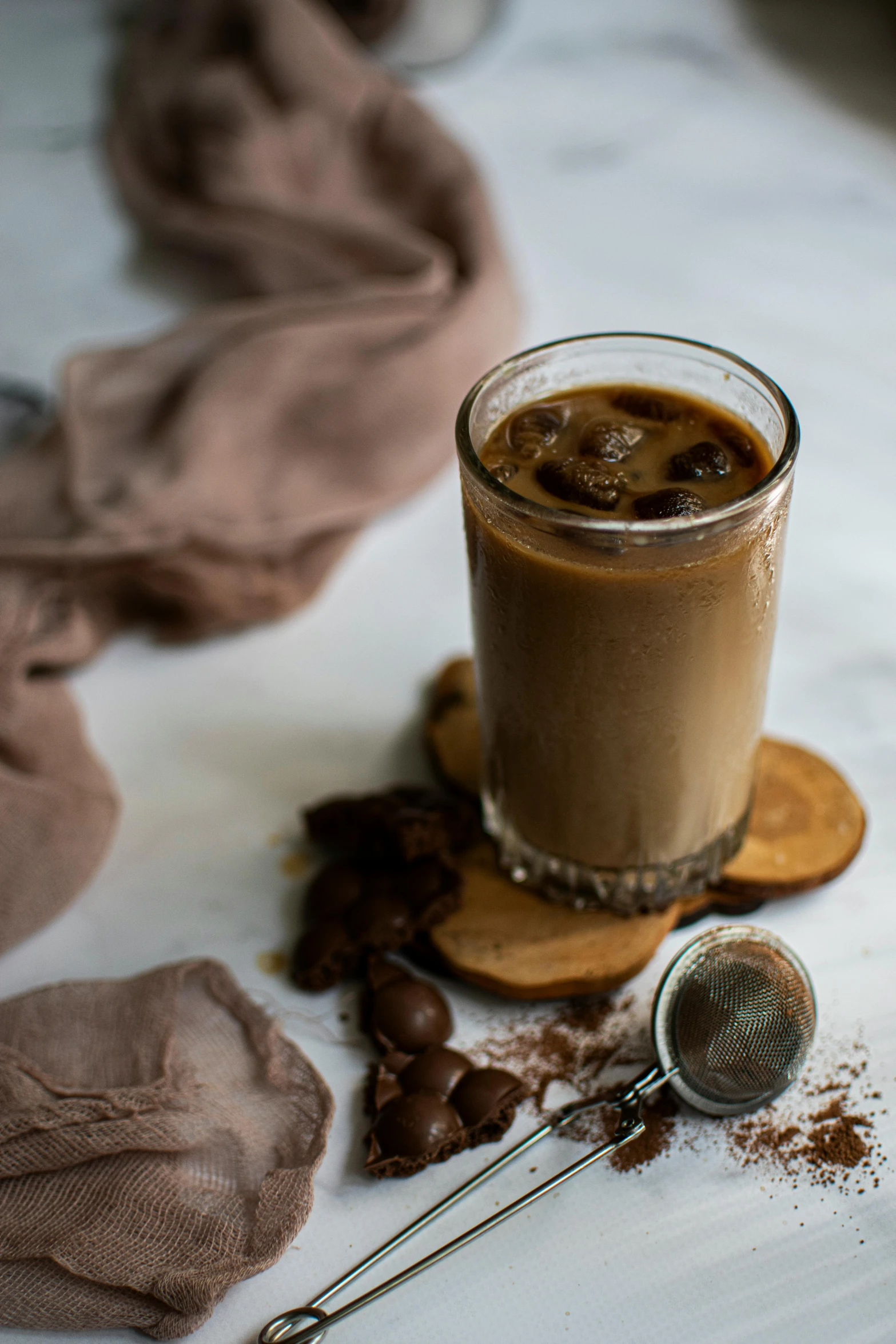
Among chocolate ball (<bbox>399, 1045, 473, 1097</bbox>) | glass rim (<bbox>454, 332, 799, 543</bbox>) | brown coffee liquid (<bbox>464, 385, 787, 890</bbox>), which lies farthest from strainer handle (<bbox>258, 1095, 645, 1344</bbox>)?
glass rim (<bbox>454, 332, 799, 543</bbox>)

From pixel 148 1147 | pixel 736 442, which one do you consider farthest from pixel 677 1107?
pixel 736 442

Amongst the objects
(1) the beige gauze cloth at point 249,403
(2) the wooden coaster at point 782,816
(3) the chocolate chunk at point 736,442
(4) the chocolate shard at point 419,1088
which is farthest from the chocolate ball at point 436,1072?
(3) the chocolate chunk at point 736,442

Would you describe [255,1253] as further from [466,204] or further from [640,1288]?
[466,204]

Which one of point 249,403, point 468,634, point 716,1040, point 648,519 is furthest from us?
point 249,403

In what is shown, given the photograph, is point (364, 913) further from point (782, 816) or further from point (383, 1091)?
point (782, 816)

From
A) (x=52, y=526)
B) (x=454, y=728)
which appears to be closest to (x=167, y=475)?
(x=52, y=526)
